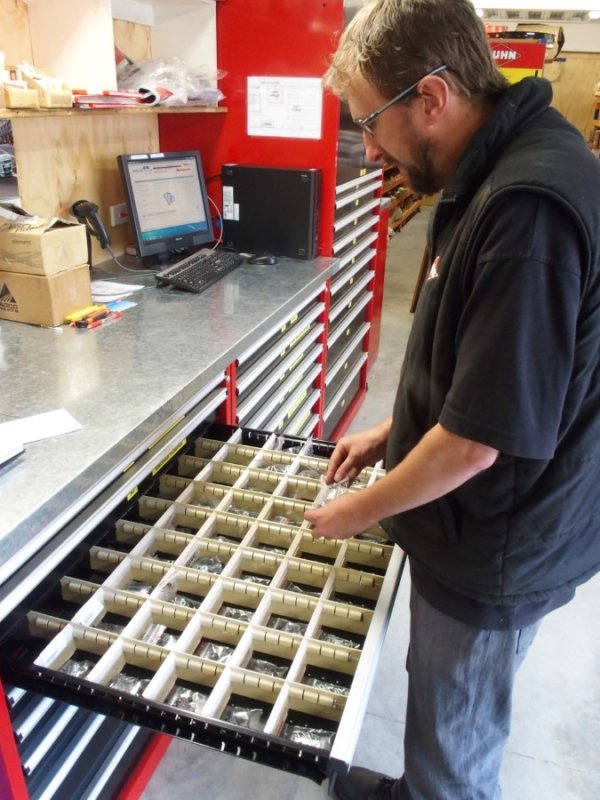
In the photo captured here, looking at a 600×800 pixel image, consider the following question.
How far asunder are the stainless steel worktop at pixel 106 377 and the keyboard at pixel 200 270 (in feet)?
0.10

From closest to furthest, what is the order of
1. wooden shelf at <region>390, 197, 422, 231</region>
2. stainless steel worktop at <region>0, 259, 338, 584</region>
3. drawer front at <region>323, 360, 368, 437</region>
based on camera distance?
stainless steel worktop at <region>0, 259, 338, 584</region>, drawer front at <region>323, 360, 368, 437</region>, wooden shelf at <region>390, 197, 422, 231</region>

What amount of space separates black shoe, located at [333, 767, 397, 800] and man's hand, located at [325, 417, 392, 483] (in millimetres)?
711

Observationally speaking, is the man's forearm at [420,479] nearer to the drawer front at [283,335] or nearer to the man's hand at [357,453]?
the man's hand at [357,453]

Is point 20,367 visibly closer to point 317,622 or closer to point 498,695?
point 317,622

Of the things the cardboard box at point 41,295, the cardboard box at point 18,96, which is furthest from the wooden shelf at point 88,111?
the cardboard box at point 41,295

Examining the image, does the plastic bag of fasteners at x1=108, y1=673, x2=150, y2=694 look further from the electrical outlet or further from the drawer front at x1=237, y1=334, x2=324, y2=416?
the electrical outlet

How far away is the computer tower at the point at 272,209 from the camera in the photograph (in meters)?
2.29

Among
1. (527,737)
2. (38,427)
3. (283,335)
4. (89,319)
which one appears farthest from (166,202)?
(527,737)

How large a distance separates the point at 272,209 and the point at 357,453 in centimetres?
133

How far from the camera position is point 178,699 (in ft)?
3.10

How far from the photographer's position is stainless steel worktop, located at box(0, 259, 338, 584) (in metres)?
0.96

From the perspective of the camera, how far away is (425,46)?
0.85m

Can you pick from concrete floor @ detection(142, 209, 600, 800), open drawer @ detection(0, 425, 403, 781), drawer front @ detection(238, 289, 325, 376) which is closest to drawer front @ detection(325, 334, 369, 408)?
drawer front @ detection(238, 289, 325, 376)

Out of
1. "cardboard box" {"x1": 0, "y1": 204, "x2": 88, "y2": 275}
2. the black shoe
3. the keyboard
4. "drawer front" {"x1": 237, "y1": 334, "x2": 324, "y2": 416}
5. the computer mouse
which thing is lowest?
the black shoe
